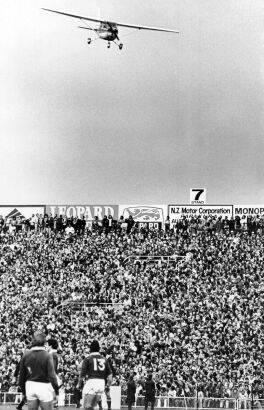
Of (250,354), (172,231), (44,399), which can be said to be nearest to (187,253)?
(172,231)

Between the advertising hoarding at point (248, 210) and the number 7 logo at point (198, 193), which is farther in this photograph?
the number 7 logo at point (198, 193)

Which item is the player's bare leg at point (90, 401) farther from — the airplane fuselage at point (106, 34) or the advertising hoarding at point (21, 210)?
the advertising hoarding at point (21, 210)

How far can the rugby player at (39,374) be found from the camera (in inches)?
584

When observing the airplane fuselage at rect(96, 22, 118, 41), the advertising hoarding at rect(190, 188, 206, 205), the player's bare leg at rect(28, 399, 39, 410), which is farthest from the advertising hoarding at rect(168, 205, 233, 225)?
the player's bare leg at rect(28, 399, 39, 410)

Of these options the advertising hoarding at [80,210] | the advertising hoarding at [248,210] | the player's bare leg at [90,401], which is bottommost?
the player's bare leg at [90,401]

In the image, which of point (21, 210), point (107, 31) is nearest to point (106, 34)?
point (107, 31)

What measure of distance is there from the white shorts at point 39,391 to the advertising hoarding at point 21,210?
6196 centimetres

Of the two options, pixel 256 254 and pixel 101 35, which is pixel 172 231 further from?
pixel 101 35

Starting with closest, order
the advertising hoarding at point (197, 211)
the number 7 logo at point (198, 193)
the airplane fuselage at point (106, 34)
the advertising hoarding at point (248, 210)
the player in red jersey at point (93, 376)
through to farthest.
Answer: the player in red jersey at point (93, 376), the airplane fuselage at point (106, 34), the advertising hoarding at point (248, 210), the advertising hoarding at point (197, 211), the number 7 logo at point (198, 193)

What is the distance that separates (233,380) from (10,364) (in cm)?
1059

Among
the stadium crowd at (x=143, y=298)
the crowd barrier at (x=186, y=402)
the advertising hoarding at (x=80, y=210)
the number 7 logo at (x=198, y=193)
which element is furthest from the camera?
the advertising hoarding at (x=80, y=210)

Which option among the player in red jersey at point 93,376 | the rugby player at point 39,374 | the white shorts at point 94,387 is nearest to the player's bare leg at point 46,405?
the rugby player at point 39,374

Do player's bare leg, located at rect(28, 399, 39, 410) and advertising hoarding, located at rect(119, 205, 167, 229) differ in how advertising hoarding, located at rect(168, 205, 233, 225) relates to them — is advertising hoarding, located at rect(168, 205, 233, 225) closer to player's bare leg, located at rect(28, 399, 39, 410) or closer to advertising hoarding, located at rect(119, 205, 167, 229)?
advertising hoarding, located at rect(119, 205, 167, 229)

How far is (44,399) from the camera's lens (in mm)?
14930
